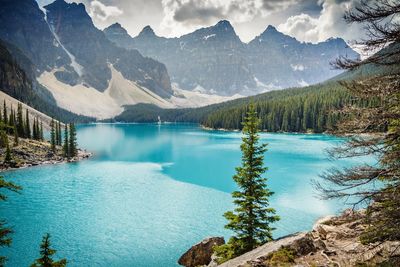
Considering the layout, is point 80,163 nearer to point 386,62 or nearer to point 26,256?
point 26,256

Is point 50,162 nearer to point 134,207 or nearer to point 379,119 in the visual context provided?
point 134,207

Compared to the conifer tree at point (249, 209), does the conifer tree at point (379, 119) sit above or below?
above

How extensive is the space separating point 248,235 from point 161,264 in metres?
10.3

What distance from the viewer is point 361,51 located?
12.1m

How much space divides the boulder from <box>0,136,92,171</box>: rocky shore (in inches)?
2469

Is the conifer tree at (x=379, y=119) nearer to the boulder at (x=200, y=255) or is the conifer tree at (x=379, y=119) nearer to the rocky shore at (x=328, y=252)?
the rocky shore at (x=328, y=252)

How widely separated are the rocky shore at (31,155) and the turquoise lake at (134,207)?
4.99 m

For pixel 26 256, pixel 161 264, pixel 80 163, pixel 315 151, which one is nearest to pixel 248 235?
pixel 161 264

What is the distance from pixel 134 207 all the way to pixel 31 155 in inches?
2136

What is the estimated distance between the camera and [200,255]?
27250 millimetres

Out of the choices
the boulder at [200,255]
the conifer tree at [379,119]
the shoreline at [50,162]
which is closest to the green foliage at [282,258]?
the conifer tree at [379,119]

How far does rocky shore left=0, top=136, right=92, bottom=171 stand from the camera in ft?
252

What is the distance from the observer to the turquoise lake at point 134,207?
31.4 meters

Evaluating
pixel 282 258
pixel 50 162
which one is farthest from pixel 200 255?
pixel 50 162
